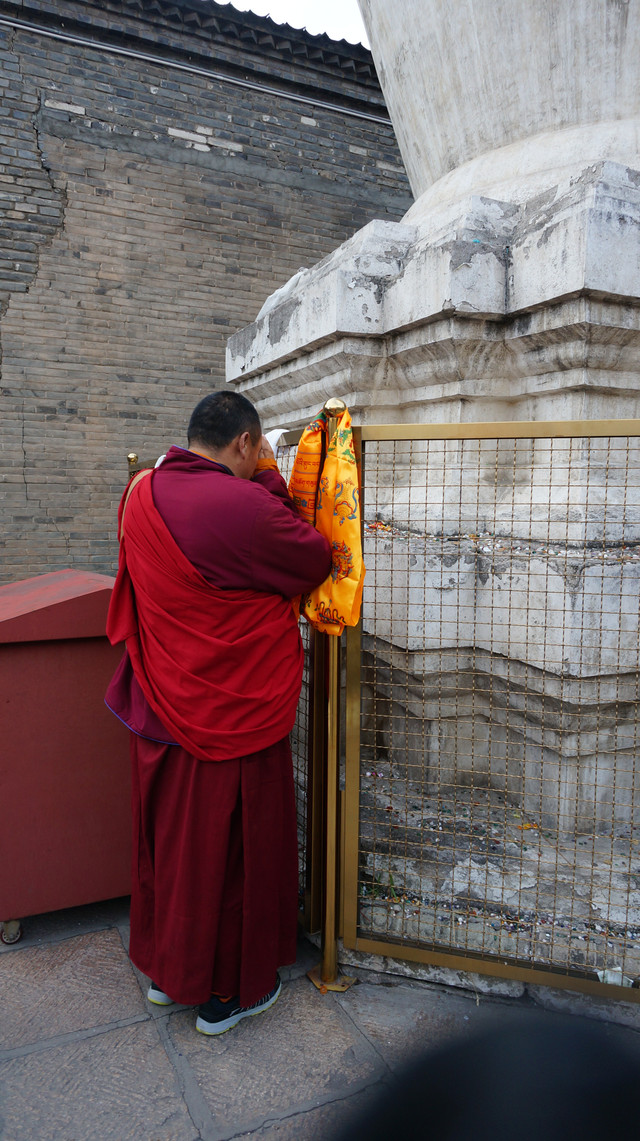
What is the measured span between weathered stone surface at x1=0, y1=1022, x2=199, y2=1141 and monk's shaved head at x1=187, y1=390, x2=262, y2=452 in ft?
→ 5.01

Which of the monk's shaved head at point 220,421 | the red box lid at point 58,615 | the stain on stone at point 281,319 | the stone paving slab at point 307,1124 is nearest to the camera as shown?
the stone paving slab at point 307,1124

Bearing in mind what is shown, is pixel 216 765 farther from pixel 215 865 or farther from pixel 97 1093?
pixel 97 1093

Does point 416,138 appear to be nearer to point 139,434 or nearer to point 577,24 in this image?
point 577,24

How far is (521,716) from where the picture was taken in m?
2.19

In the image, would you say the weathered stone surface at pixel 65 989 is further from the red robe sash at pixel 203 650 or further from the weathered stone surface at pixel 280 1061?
the red robe sash at pixel 203 650

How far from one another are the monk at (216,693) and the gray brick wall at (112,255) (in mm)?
5805

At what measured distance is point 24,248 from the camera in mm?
7035

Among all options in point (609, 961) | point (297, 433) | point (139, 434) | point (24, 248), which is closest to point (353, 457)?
point (297, 433)

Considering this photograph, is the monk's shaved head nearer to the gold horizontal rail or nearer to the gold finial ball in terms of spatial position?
the gold finial ball

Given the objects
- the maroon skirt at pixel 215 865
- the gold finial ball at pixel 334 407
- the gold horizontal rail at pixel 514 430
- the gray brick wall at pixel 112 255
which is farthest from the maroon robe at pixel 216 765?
the gray brick wall at pixel 112 255

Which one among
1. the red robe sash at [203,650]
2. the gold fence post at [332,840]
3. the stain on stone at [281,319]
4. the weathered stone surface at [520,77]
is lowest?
the gold fence post at [332,840]

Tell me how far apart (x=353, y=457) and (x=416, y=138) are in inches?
75.8

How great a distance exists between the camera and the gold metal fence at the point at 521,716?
1.89 meters

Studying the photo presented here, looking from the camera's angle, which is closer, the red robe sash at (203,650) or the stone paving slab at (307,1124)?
the stone paving slab at (307,1124)
